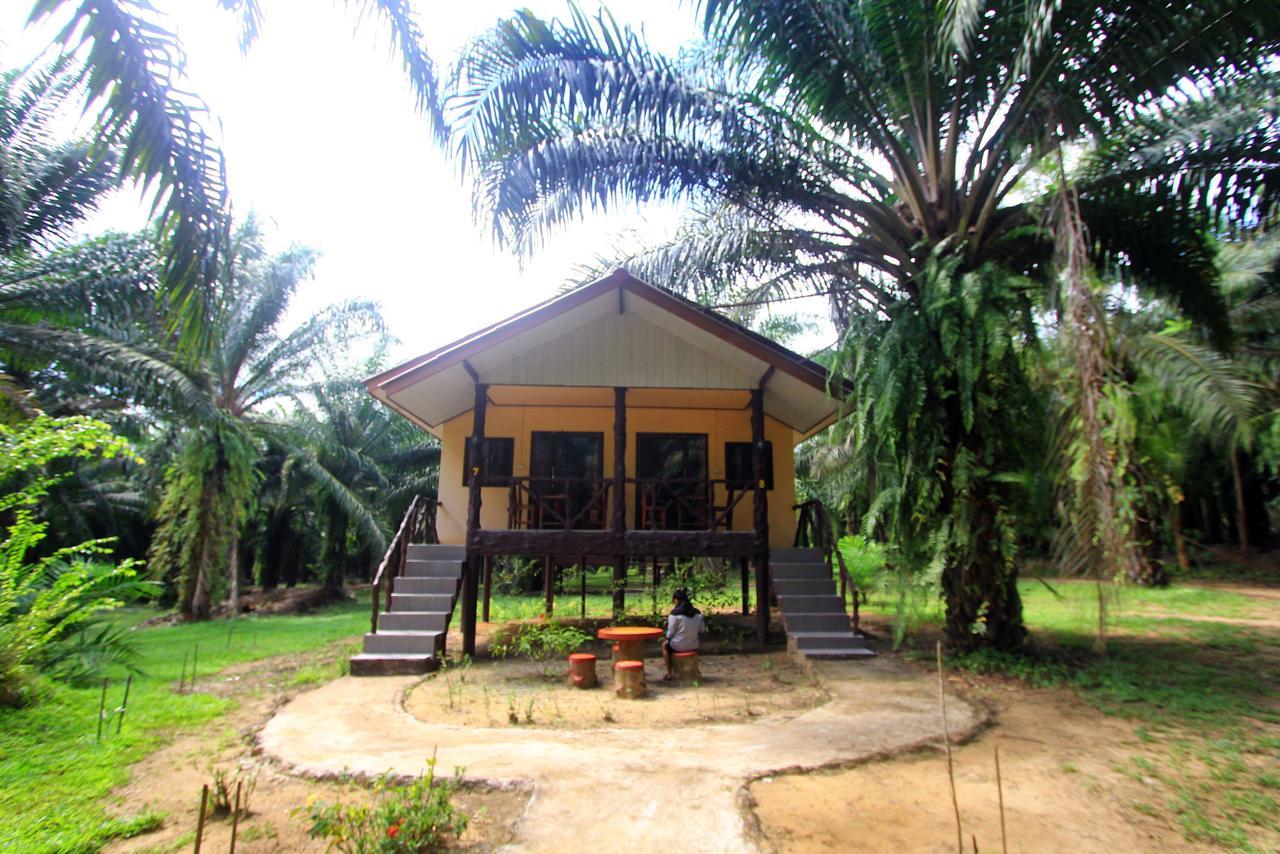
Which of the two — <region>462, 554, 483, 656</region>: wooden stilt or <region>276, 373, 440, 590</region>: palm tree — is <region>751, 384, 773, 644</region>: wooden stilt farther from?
<region>276, 373, 440, 590</region>: palm tree

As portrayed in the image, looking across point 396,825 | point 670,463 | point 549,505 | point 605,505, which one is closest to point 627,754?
point 396,825

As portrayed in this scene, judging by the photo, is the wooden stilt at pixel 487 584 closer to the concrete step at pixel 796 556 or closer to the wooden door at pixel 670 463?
the wooden door at pixel 670 463

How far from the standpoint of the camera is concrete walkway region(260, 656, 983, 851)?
14.3ft

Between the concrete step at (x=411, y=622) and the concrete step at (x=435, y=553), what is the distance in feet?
3.86

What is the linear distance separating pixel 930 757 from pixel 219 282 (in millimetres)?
6323

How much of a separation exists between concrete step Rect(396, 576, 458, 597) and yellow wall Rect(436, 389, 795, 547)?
2661 mm

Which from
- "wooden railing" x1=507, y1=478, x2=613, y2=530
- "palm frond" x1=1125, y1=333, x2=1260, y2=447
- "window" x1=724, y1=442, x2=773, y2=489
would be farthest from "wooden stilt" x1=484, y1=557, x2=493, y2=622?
"palm frond" x1=1125, y1=333, x2=1260, y2=447

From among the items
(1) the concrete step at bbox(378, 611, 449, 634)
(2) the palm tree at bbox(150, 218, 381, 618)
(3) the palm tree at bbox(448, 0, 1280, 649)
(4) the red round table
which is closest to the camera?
(3) the palm tree at bbox(448, 0, 1280, 649)

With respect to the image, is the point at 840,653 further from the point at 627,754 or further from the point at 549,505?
the point at 549,505

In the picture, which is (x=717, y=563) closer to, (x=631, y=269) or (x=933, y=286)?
(x=631, y=269)

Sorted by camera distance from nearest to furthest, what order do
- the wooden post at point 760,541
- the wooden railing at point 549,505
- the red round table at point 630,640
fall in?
the red round table at point 630,640
the wooden post at point 760,541
the wooden railing at point 549,505

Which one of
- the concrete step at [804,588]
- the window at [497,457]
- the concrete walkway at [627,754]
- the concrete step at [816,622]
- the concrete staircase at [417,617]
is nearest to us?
the concrete walkway at [627,754]

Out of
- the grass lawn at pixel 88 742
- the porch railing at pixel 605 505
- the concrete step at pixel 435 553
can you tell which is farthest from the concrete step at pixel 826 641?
the concrete step at pixel 435 553

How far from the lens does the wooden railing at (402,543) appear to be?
388 inches
